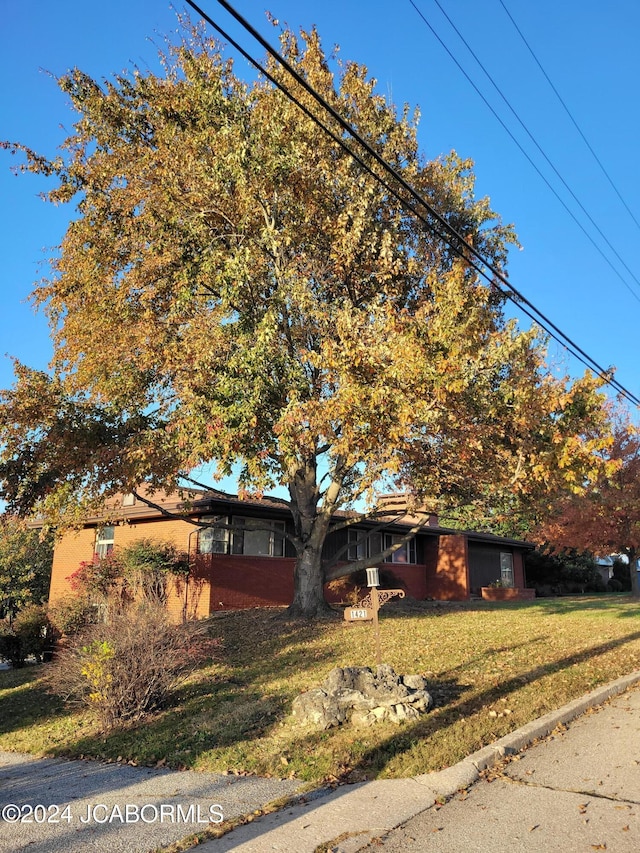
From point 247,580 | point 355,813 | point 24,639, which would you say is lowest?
point 355,813

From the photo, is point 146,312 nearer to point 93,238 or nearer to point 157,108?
point 93,238

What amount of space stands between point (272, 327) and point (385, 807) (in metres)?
8.74

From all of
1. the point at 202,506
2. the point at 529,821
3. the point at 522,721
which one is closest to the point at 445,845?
the point at 529,821

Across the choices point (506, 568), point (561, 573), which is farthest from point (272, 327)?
point (561, 573)

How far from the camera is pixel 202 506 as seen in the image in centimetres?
2038

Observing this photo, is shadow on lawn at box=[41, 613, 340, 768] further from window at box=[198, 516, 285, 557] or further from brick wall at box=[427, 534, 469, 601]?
brick wall at box=[427, 534, 469, 601]

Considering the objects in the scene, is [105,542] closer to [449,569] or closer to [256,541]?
[256,541]

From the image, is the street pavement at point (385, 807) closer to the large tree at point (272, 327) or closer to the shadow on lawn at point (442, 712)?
the shadow on lawn at point (442, 712)

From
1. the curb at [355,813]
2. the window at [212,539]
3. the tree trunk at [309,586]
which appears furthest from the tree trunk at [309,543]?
the curb at [355,813]

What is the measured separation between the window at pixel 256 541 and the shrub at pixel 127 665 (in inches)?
439

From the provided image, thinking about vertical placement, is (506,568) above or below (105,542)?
below

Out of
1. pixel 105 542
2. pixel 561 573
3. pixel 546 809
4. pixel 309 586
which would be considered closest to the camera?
pixel 546 809

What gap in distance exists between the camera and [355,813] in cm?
509

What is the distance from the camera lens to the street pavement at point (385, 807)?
15.1 ft
